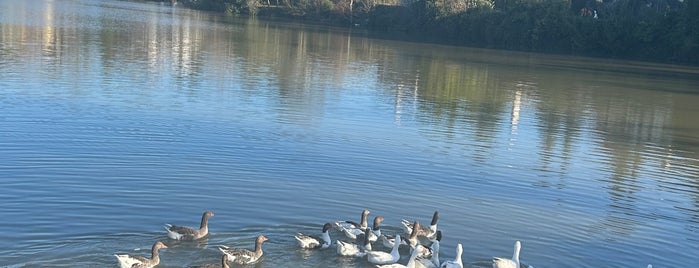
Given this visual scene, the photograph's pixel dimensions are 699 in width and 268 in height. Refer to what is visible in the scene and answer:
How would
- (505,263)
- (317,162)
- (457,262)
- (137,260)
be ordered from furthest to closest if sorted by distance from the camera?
(317,162) → (505,263) → (457,262) → (137,260)

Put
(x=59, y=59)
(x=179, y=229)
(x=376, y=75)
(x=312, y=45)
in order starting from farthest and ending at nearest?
(x=312, y=45)
(x=376, y=75)
(x=59, y=59)
(x=179, y=229)

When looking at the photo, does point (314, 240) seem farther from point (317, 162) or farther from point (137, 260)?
point (317, 162)

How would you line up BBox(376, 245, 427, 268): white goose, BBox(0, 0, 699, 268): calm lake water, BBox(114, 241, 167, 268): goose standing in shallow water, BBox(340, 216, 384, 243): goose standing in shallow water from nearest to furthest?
BBox(114, 241, 167, 268): goose standing in shallow water
BBox(376, 245, 427, 268): white goose
BBox(340, 216, 384, 243): goose standing in shallow water
BBox(0, 0, 699, 268): calm lake water

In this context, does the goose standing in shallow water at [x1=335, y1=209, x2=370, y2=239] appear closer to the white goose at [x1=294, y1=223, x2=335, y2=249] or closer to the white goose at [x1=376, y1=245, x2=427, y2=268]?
the white goose at [x1=294, y1=223, x2=335, y2=249]

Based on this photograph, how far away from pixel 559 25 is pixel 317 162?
7277 cm

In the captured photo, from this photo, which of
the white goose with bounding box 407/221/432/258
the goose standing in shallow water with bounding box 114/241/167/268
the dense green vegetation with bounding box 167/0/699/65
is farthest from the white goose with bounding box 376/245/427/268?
the dense green vegetation with bounding box 167/0/699/65

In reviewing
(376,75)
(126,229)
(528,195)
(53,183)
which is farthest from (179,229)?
(376,75)

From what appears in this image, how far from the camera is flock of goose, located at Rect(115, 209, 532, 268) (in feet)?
46.2

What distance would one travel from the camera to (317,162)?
22266mm

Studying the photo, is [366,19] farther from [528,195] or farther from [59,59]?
[528,195]

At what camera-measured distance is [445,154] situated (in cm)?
2444

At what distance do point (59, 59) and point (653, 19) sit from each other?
61.7 m

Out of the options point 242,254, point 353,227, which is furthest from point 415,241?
point 242,254

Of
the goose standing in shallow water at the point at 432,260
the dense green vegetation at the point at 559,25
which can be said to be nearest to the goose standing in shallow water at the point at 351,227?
the goose standing in shallow water at the point at 432,260
